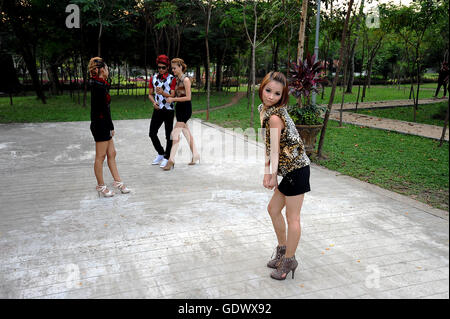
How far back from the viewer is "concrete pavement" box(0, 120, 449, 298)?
2.78 meters

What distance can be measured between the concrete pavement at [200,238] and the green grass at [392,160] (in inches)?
17.4

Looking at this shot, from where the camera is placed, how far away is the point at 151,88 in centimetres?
614

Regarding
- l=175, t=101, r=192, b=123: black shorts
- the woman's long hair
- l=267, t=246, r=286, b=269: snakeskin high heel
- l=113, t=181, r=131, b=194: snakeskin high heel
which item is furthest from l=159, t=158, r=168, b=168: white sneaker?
the woman's long hair

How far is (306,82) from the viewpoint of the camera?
6.77 metres

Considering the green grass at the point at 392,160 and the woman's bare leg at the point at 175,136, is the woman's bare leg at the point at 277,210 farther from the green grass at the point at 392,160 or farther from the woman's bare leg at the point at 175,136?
the woman's bare leg at the point at 175,136

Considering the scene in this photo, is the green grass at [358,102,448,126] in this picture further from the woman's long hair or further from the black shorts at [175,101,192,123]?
the woman's long hair

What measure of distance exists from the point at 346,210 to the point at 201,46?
23779 millimetres

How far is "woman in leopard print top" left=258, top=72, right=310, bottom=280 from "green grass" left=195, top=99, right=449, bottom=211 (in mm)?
1822

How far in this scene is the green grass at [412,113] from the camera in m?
12.3

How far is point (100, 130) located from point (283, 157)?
9.28 ft
